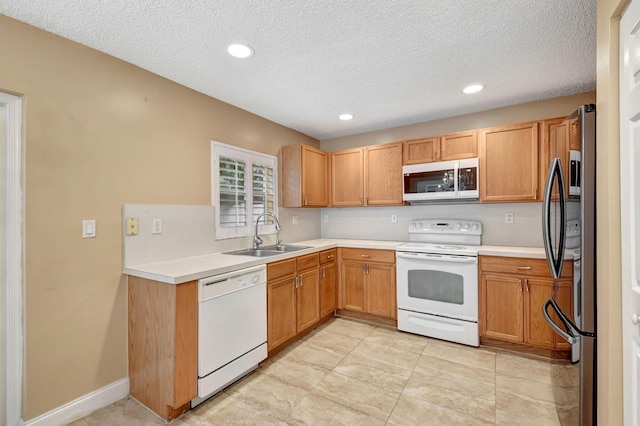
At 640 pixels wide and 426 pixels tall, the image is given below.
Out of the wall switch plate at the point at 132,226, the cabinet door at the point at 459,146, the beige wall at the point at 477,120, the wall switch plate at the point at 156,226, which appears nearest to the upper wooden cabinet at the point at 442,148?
the cabinet door at the point at 459,146

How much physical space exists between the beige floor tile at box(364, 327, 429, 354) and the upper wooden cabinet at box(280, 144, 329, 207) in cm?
166

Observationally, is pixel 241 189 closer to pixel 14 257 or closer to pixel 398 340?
pixel 14 257

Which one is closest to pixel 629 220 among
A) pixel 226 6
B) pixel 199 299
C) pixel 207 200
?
pixel 226 6

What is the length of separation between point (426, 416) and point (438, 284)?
1323mm

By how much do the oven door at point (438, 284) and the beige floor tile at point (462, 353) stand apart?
27 cm

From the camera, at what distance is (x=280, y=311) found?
8.54ft

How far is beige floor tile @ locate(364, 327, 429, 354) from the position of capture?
273 cm

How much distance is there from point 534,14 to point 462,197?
1709 mm

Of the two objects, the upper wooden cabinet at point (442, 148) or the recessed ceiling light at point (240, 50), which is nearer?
the recessed ceiling light at point (240, 50)

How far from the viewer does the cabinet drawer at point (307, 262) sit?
2.88m

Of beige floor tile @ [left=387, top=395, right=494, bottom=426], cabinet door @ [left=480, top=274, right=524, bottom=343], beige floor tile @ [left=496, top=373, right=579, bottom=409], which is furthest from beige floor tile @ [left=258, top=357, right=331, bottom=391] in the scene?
cabinet door @ [left=480, top=274, right=524, bottom=343]

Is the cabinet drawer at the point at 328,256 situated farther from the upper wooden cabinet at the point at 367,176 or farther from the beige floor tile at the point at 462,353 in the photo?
the beige floor tile at the point at 462,353

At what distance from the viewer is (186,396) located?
1815mm

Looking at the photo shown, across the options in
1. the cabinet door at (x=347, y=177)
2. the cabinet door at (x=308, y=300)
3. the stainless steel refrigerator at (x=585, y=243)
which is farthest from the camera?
the cabinet door at (x=347, y=177)
